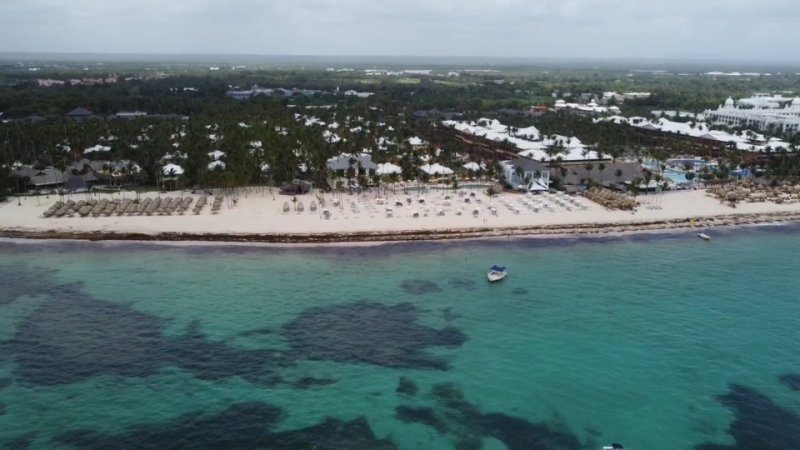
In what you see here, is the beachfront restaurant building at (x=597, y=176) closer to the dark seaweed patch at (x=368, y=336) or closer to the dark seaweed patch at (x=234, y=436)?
the dark seaweed patch at (x=368, y=336)

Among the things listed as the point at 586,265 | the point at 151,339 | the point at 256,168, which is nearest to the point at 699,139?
the point at 586,265

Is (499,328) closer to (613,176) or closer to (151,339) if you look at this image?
(151,339)

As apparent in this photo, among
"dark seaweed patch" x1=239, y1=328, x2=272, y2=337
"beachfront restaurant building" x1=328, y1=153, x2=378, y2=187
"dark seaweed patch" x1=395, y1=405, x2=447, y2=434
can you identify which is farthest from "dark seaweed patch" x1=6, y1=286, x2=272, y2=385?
"beachfront restaurant building" x1=328, y1=153, x2=378, y2=187

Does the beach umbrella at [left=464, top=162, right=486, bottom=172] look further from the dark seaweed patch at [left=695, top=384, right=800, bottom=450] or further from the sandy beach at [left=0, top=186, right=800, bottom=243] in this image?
the dark seaweed patch at [left=695, top=384, right=800, bottom=450]

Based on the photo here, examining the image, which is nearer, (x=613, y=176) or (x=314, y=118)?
(x=613, y=176)

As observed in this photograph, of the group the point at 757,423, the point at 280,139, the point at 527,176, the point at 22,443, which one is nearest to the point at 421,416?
the point at 757,423

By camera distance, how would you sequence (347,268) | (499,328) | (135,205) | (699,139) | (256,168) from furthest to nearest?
(699,139) < (256,168) < (135,205) < (347,268) < (499,328)
